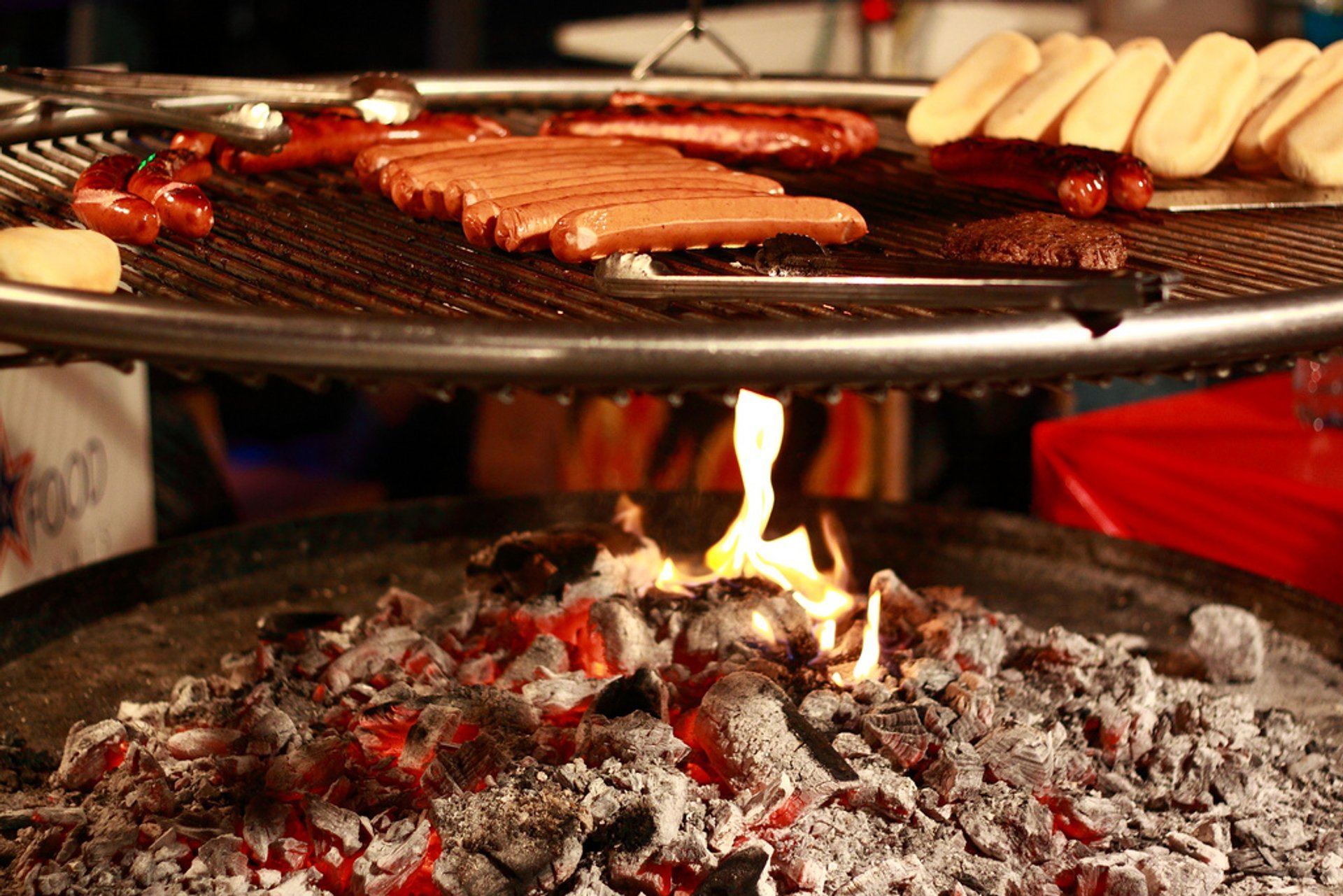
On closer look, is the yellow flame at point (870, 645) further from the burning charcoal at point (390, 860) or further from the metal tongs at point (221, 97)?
the metal tongs at point (221, 97)

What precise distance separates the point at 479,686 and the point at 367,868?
512 millimetres

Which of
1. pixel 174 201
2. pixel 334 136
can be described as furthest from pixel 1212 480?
pixel 174 201

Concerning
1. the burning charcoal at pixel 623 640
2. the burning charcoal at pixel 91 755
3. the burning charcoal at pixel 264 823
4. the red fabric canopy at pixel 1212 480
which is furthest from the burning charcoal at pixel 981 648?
the burning charcoal at pixel 91 755

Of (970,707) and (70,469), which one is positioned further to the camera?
(70,469)

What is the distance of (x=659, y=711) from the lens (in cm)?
221

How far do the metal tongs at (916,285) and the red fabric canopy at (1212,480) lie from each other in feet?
6.52

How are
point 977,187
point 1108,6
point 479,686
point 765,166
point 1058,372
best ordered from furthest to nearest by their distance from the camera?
point 1108,6, point 765,166, point 977,187, point 479,686, point 1058,372

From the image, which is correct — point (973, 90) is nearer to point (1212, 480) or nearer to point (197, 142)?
point (1212, 480)

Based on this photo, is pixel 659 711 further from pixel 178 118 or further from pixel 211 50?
pixel 211 50

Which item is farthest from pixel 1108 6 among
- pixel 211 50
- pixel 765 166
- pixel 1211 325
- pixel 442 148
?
pixel 1211 325

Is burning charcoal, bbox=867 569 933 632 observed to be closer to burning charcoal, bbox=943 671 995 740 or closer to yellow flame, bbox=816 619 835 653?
yellow flame, bbox=816 619 835 653

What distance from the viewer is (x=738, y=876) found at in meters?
1.85

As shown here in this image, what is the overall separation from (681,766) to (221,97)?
1.63m

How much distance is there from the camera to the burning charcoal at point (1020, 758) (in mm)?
2156
